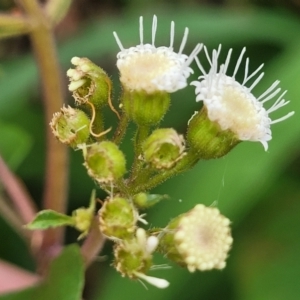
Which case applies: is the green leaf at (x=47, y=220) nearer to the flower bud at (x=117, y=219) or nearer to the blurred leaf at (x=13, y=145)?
the flower bud at (x=117, y=219)

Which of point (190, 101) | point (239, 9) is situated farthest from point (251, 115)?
point (239, 9)

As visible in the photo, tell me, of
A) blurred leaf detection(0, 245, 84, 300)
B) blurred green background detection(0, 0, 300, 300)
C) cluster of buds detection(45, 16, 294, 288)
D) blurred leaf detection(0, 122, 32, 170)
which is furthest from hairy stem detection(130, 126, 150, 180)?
blurred leaf detection(0, 122, 32, 170)

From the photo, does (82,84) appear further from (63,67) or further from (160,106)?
(63,67)

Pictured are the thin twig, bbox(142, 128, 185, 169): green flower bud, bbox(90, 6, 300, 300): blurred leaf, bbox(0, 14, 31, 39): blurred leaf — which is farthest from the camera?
bbox(90, 6, 300, 300): blurred leaf

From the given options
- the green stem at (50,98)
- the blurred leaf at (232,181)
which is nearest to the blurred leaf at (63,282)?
the green stem at (50,98)

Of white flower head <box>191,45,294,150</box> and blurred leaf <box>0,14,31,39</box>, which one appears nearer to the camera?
white flower head <box>191,45,294,150</box>

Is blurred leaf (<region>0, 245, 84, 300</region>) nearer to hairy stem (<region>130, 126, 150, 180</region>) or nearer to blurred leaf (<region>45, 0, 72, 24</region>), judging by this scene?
hairy stem (<region>130, 126, 150, 180</region>)

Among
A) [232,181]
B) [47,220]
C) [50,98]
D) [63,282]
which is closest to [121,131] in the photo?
[47,220]
